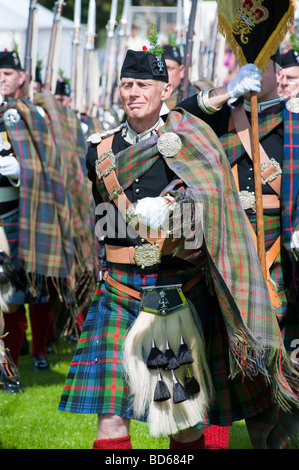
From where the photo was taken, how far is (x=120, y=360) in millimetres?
3678

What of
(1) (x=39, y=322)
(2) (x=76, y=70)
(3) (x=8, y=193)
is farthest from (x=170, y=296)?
(2) (x=76, y=70)

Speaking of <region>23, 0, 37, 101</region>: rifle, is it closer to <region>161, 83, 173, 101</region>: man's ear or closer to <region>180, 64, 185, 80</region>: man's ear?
<region>180, 64, 185, 80</region>: man's ear

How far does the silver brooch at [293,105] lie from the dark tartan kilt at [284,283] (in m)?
0.56

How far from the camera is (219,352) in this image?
12.8ft

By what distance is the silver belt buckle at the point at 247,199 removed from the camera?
13.8ft

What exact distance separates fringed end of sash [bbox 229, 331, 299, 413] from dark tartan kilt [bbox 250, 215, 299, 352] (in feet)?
1.29

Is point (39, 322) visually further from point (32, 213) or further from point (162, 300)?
point (162, 300)

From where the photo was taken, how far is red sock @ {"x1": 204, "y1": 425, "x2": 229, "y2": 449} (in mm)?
4258

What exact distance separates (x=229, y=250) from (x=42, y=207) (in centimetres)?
274

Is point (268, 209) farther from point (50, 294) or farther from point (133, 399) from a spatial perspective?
point (50, 294)

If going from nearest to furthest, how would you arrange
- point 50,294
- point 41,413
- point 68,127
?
point 41,413, point 50,294, point 68,127

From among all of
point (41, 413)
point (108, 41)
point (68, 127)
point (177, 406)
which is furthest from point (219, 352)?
point (108, 41)

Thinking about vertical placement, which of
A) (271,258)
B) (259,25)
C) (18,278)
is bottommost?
(18,278)

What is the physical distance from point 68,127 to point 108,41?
382 centimetres
